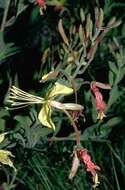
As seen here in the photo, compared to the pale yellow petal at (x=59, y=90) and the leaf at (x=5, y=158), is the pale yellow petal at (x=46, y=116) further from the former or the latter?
the leaf at (x=5, y=158)

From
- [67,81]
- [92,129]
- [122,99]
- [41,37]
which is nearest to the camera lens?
[67,81]

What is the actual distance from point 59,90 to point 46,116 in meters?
0.07

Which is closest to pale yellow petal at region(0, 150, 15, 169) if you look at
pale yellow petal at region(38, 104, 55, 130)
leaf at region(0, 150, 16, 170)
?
leaf at region(0, 150, 16, 170)

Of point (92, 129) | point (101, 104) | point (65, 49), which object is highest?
point (65, 49)

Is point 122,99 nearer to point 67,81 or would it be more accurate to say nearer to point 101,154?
point 101,154

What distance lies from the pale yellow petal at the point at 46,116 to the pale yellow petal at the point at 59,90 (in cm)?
3

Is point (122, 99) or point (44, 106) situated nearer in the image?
point (44, 106)

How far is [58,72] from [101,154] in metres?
0.70

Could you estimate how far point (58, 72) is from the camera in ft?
3.79

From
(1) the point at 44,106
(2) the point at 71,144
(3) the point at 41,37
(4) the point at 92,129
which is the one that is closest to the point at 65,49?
(1) the point at 44,106

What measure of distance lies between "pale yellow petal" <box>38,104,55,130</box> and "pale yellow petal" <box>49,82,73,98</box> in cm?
3

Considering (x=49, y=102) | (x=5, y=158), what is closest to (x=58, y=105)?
(x=49, y=102)

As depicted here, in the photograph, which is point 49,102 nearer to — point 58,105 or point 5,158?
point 58,105

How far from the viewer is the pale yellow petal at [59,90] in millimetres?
1136
